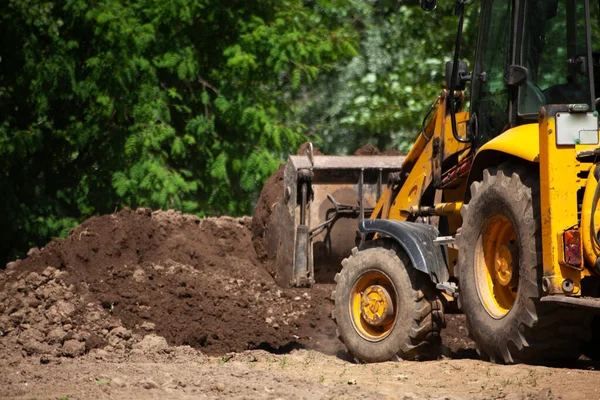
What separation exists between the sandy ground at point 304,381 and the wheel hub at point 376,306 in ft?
1.75

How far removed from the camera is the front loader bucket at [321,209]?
10.0m

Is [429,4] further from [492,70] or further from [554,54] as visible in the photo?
[554,54]

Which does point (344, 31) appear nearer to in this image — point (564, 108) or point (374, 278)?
point (374, 278)

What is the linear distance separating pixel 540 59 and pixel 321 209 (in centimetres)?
364

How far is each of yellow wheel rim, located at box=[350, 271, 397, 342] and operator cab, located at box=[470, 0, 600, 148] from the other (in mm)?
1521

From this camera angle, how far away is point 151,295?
10328 mm

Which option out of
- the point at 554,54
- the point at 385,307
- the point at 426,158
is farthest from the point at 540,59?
the point at 385,307

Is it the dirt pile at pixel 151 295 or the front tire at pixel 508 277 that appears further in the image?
the dirt pile at pixel 151 295

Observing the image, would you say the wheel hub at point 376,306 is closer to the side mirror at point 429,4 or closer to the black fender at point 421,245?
the black fender at point 421,245

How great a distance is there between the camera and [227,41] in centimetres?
1706

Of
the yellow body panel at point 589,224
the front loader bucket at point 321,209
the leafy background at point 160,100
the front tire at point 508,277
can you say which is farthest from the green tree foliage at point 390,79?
the yellow body panel at point 589,224

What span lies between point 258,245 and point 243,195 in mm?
5354

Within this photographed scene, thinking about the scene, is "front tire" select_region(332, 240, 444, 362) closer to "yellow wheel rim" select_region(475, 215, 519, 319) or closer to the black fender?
the black fender

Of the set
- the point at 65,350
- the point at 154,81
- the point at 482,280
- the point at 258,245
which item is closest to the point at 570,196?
the point at 482,280
